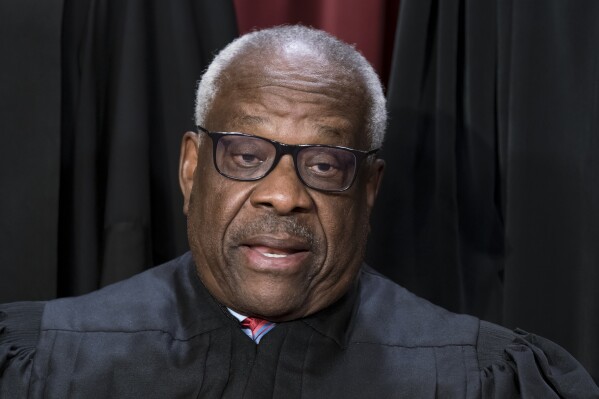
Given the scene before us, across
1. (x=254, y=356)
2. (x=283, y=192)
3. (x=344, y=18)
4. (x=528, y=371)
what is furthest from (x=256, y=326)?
(x=344, y=18)

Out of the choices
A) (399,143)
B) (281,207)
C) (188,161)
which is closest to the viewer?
(281,207)

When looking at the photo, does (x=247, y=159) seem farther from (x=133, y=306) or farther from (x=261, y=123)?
(x=133, y=306)

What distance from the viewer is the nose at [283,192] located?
1.59 m

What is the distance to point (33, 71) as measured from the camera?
2.01m

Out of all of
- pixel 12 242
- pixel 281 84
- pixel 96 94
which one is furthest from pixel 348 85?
pixel 12 242

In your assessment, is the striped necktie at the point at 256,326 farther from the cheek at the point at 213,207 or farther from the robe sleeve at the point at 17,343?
the robe sleeve at the point at 17,343

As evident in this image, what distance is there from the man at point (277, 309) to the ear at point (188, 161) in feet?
0.23

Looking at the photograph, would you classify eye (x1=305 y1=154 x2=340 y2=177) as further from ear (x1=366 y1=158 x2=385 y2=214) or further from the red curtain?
the red curtain

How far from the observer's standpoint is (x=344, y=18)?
2.18m

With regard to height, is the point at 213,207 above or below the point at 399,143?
below

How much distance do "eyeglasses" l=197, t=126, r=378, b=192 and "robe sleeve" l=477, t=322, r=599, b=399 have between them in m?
0.41

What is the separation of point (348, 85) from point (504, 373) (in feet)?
1.95

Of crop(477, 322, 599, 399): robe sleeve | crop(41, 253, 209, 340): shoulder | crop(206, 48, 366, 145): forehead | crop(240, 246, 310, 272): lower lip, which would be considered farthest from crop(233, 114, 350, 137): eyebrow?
crop(477, 322, 599, 399): robe sleeve

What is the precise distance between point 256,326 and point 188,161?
1.19 feet
